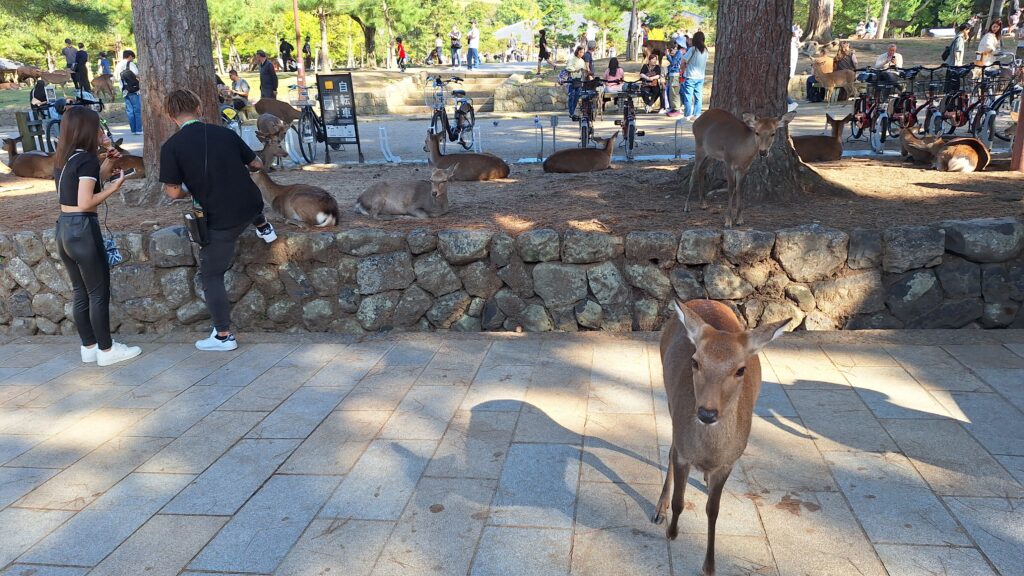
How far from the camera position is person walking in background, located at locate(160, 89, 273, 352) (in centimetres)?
585

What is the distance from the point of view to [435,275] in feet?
22.9

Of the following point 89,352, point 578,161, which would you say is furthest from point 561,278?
point 89,352

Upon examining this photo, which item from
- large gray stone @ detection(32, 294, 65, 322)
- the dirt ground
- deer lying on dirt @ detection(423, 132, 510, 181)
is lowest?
large gray stone @ detection(32, 294, 65, 322)

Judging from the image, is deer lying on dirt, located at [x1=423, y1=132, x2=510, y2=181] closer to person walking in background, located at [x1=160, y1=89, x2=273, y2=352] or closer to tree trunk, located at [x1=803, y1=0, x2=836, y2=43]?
person walking in background, located at [x1=160, y1=89, x2=273, y2=352]

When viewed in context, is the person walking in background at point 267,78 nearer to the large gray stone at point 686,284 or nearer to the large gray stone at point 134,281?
the large gray stone at point 134,281

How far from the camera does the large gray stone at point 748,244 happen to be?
21.1 feet

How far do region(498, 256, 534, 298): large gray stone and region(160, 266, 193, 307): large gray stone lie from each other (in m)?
3.24

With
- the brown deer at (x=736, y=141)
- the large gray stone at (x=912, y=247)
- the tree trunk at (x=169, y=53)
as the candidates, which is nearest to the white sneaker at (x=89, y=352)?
the tree trunk at (x=169, y=53)

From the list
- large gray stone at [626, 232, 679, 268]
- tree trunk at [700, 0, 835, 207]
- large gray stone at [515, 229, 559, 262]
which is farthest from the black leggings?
tree trunk at [700, 0, 835, 207]

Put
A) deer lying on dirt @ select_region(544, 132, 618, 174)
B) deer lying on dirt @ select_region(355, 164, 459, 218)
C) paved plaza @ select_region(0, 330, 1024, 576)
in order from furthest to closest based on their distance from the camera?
deer lying on dirt @ select_region(544, 132, 618, 174) < deer lying on dirt @ select_region(355, 164, 459, 218) < paved plaza @ select_region(0, 330, 1024, 576)

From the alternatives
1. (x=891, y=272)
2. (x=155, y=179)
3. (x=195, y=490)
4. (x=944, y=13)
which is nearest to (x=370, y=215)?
(x=155, y=179)

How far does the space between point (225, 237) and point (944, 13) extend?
5468cm

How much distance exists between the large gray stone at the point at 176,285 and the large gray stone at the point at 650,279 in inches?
176

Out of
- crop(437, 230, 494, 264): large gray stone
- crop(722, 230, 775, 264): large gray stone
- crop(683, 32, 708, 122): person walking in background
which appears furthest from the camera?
crop(683, 32, 708, 122): person walking in background
